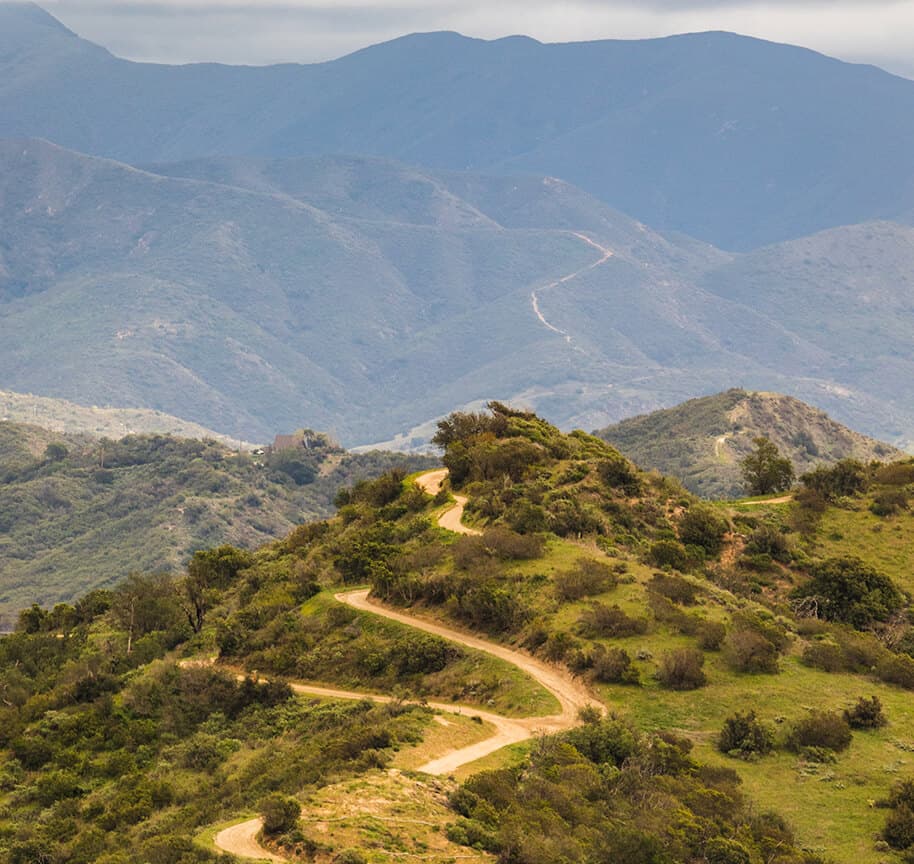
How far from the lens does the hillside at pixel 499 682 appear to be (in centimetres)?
3516

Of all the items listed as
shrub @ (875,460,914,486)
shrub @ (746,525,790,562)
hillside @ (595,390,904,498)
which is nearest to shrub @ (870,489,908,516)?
shrub @ (875,460,914,486)

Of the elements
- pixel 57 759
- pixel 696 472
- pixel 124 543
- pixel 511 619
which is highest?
pixel 511 619

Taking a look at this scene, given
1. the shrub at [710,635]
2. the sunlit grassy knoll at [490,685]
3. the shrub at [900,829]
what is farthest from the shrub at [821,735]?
the sunlit grassy knoll at [490,685]

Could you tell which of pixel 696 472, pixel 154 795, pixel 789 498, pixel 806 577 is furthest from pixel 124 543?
pixel 154 795

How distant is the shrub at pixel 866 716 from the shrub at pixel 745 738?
2784mm

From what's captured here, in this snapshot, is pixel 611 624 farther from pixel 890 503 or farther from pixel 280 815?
pixel 890 503

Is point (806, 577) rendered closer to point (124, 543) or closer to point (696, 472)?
point (696, 472)

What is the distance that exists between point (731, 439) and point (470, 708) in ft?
425

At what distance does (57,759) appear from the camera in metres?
51.7

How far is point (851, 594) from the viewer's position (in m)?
64.6

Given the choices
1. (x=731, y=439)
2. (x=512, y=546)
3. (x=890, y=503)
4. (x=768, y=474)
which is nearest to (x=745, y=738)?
(x=512, y=546)

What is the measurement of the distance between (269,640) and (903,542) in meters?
33.5

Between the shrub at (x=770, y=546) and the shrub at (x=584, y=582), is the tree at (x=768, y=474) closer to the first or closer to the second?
the shrub at (x=770, y=546)

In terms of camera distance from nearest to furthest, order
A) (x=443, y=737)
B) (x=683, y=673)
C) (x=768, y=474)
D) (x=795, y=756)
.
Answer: (x=795, y=756) → (x=443, y=737) → (x=683, y=673) → (x=768, y=474)
